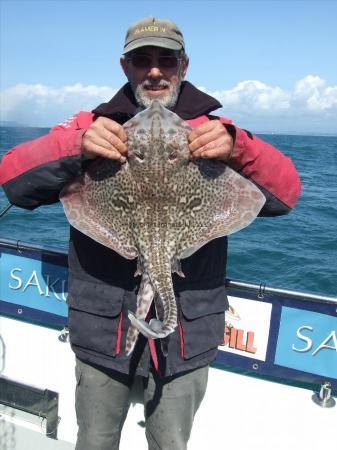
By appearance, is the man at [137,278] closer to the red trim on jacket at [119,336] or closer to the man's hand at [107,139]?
the red trim on jacket at [119,336]

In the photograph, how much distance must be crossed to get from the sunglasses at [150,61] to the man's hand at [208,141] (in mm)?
574

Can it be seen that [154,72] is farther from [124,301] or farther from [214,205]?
[124,301]

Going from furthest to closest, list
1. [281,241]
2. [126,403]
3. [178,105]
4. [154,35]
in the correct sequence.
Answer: [281,241] < [126,403] < [178,105] < [154,35]

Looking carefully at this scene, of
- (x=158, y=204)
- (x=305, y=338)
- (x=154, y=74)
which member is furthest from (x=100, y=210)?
(x=305, y=338)

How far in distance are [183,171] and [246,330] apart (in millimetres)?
2110

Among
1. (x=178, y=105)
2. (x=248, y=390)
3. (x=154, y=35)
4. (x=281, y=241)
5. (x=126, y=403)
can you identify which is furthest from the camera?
(x=281, y=241)

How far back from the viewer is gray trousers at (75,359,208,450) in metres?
2.92

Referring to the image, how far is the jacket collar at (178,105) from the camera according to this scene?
2781 mm

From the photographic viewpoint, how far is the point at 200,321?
2877 millimetres

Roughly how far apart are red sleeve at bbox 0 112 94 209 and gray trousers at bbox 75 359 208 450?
1153 millimetres

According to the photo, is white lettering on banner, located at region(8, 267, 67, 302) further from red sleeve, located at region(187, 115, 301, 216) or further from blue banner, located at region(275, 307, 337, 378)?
red sleeve, located at region(187, 115, 301, 216)

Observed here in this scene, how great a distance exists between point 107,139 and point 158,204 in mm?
459

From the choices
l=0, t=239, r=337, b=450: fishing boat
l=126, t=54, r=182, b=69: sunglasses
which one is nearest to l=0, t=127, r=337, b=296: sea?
l=0, t=239, r=337, b=450: fishing boat

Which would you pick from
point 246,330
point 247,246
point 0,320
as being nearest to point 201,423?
point 246,330
